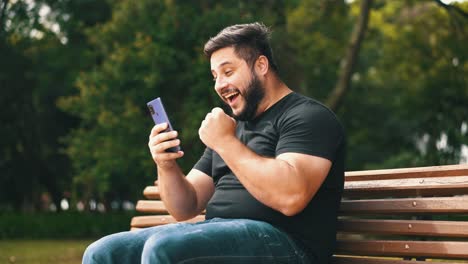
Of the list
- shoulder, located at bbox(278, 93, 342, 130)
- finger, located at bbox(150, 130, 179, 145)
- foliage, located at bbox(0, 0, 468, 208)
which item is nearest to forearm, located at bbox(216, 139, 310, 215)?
shoulder, located at bbox(278, 93, 342, 130)

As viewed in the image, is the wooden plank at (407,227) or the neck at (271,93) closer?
the wooden plank at (407,227)

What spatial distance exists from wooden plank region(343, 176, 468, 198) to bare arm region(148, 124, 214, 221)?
74 centimetres

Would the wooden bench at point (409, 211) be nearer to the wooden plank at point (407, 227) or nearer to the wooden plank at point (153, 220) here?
the wooden plank at point (407, 227)

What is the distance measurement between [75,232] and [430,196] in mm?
20978

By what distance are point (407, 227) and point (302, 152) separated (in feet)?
2.25

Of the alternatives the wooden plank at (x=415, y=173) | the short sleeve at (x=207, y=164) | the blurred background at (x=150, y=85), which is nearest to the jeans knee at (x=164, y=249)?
the short sleeve at (x=207, y=164)

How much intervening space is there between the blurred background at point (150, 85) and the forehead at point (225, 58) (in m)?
9.90

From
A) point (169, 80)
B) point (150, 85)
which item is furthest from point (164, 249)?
point (169, 80)

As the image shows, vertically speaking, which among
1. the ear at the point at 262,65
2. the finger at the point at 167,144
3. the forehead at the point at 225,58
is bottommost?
the finger at the point at 167,144

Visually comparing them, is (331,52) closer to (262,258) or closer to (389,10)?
(389,10)

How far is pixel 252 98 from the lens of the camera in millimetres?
3912

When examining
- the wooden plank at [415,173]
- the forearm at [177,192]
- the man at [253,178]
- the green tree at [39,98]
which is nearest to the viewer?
the man at [253,178]

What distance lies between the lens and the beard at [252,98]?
154 inches

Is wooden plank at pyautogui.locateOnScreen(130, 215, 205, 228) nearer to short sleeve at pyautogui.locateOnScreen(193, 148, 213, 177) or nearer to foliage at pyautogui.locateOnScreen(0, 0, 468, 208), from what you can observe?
short sleeve at pyautogui.locateOnScreen(193, 148, 213, 177)
